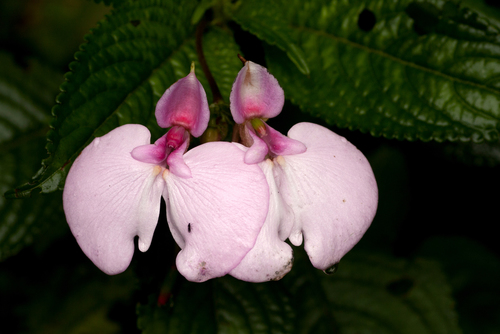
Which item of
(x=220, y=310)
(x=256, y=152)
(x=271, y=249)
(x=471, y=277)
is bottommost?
(x=471, y=277)

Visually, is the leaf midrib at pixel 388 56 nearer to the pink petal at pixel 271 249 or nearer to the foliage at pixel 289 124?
the foliage at pixel 289 124

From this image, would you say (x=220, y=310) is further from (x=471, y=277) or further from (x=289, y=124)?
(x=471, y=277)

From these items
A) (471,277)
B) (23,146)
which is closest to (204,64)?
(23,146)

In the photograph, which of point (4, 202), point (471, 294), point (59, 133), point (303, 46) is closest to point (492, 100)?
point (303, 46)

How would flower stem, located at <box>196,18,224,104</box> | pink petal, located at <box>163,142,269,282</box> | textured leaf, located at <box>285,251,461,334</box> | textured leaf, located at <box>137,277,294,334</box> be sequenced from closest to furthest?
pink petal, located at <box>163,142,269,282</box>
flower stem, located at <box>196,18,224,104</box>
textured leaf, located at <box>137,277,294,334</box>
textured leaf, located at <box>285,251,461,334</box>

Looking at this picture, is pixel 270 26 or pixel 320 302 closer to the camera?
pixel 270 26

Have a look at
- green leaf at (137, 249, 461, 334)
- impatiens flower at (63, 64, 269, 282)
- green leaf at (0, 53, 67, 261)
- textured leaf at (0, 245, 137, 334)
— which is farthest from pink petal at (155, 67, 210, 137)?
textured leaf at (0, 245, 137, 334)

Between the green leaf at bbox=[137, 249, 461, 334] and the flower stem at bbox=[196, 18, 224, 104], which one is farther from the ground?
the flower stem at bbox=[196, 18, 224, 104]

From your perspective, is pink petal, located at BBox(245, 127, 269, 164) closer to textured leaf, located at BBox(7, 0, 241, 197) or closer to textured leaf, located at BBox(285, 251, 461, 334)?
textured leaf, located at BBox(7, 0, 241, 197)
